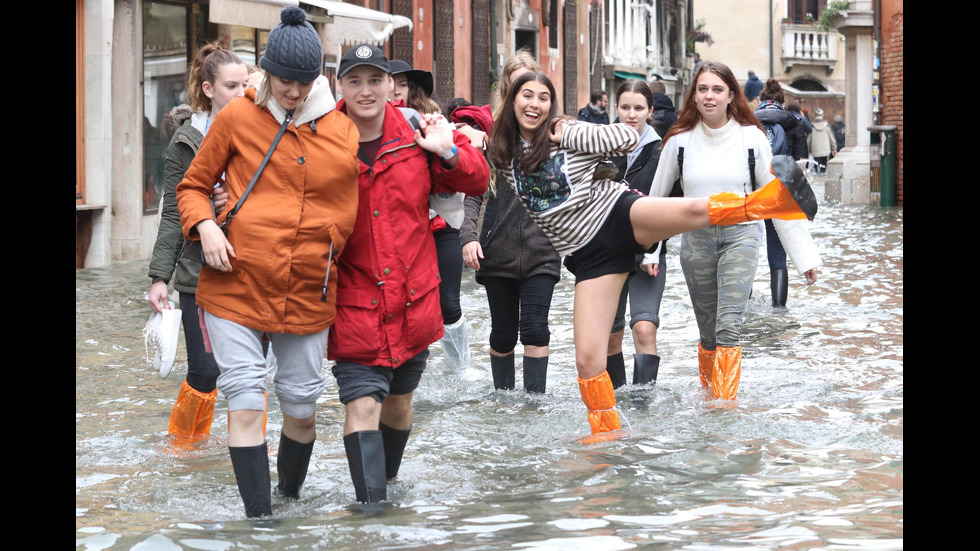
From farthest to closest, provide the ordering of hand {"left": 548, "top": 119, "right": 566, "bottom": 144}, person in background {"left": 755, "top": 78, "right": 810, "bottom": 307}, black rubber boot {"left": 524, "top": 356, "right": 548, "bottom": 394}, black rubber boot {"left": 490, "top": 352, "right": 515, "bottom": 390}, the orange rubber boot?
1. person in background {"left": 755, "top": 78, "right": 810, "bottom": 307}
2. black rubber boot {"left": 490, "top": 352, "right": 515, "bottom": 390}
3. black rubber boot {"left": 524, "top": 356, "right": 548, "bottom": 394}
4. hand {"left": 548, "top": 119, "right": 566, "bottom": 144}
5. the orange rubber boot

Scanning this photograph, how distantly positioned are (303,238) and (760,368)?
4.35 metres

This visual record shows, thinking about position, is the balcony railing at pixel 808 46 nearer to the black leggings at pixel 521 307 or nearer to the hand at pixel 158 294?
the black leggings at pixel 521 307

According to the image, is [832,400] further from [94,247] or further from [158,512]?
[94,247]

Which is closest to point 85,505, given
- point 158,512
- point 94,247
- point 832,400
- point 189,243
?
point 158,512

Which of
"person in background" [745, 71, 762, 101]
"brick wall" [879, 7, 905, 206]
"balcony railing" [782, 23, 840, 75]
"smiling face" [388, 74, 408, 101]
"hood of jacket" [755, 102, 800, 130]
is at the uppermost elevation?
"balcony railing" [782, 23, 840, 75]

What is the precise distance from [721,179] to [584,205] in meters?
1.20

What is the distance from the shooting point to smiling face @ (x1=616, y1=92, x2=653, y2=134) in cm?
738

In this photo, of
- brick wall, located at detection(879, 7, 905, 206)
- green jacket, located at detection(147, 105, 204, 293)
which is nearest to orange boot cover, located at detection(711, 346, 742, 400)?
green jacket, located at detection(147, 105, 204, 293)

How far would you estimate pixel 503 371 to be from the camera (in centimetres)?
732

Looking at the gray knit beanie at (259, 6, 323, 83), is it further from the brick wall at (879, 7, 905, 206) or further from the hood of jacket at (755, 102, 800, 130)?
the brick wall at (879, 7, 905, 206)

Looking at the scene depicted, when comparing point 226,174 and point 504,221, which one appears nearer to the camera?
point 226,174

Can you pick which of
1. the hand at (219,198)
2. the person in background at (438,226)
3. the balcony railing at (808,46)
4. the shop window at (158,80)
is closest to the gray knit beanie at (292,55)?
the hand at (219,198)

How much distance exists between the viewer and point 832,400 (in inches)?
279
